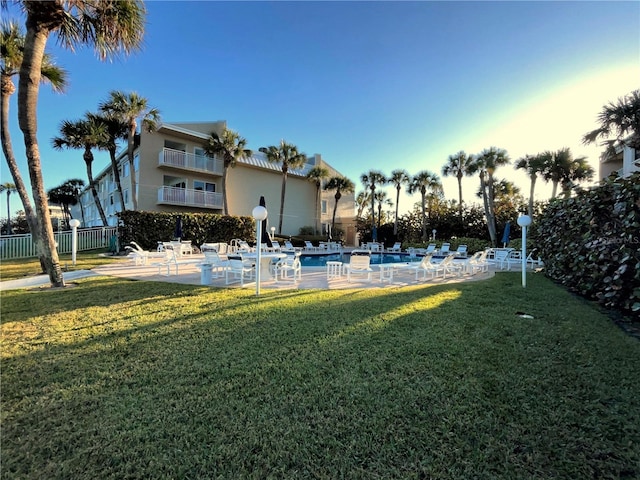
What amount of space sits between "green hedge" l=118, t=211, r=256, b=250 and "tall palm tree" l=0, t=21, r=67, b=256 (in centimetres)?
885

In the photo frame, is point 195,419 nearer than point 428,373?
Yes

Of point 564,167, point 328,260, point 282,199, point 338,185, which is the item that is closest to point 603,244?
point 328,260

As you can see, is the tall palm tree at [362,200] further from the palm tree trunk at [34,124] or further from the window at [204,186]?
the palm tree trunk at [34,124]

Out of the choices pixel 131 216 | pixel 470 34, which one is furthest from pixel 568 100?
pixel 131 216

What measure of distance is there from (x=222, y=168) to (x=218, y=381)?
894 inches

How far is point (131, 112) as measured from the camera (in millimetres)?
18797

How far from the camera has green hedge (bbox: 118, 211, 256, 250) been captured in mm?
17203

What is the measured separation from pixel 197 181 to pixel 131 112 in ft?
20.0

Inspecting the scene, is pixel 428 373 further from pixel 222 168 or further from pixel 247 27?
pixel 222 168

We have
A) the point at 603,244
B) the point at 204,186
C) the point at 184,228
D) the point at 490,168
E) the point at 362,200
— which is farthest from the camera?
the point at 362,200

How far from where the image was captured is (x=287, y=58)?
44.5 ft

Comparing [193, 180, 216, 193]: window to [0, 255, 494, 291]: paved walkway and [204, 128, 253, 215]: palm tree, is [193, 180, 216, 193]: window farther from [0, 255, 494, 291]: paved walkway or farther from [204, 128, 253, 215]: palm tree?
[0, 255, 494, 291]: paved walkway

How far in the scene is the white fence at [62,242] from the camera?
14070 millimetres

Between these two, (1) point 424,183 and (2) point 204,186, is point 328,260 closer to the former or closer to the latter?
(2) point 204,186
